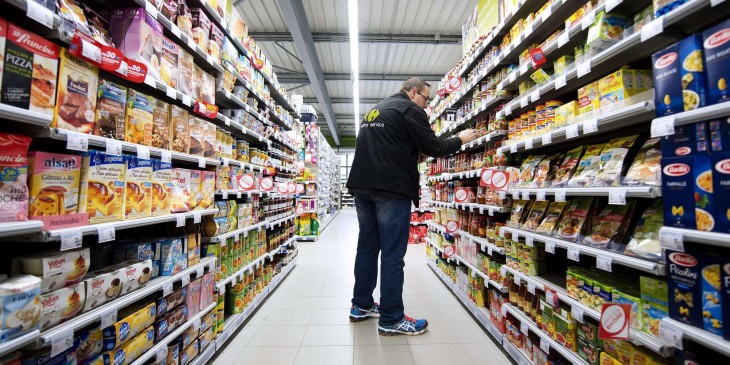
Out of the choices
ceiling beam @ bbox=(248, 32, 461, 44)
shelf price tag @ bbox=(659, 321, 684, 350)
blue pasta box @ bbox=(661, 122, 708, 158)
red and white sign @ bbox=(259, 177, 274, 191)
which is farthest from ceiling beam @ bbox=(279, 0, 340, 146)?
shelf price tag @ bbox=(659, 321, 684, 350)

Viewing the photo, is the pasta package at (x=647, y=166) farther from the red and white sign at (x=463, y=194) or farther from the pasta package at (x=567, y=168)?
the red and white sign at (x=463, y=194)

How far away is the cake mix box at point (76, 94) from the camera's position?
1.22 metres

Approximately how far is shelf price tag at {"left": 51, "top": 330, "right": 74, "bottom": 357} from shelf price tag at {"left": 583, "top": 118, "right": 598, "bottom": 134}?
8.07 feet

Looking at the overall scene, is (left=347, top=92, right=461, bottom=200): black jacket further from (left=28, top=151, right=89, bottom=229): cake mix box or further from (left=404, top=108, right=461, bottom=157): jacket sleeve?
(left=28, top=151, right=89, bottom=229): cake mix box

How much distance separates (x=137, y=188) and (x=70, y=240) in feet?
1.59

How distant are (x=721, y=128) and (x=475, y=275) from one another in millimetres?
2240

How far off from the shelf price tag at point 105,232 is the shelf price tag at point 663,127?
2268mm

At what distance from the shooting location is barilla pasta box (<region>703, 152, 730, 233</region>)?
1.00m

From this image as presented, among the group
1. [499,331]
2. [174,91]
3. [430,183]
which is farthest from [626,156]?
[430,183]

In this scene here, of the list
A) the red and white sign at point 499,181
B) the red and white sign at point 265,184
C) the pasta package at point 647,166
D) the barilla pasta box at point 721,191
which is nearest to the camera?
the barilla pasta box at point 721,191

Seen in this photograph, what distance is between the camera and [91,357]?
135cm

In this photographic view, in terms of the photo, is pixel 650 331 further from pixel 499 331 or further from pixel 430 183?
pixel 430 183

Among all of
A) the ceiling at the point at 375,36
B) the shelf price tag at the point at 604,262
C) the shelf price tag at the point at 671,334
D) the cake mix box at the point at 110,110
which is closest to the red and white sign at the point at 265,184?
the cake mix box at the point at 110,110

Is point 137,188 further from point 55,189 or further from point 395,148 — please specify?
point 395,148
